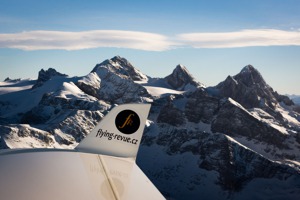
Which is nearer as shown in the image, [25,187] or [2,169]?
[25,187]

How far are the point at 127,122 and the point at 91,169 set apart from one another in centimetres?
573

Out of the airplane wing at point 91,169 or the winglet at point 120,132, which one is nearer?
the airplane wing at point 91,169

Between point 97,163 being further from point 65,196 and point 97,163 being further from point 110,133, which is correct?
point 65,196

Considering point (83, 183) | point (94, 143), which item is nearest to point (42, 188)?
point (83, 183)

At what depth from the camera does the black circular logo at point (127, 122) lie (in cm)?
2394

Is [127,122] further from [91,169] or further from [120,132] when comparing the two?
[91,169]

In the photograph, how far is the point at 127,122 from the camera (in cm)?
2411

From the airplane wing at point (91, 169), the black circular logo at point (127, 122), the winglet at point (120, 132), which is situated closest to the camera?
the airplane wing at point (91, 169)

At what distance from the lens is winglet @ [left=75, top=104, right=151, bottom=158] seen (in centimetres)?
2367

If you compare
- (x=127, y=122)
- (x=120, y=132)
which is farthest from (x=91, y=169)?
(x=127, y=122)

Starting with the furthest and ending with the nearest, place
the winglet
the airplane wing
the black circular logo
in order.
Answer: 1. the black circular logo
2. the winglet
3. the airplane wing

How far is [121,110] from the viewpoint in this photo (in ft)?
78.7

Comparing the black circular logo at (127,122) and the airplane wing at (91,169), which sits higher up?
the black circular logo at (127,122)

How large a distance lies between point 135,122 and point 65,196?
10.2 m
